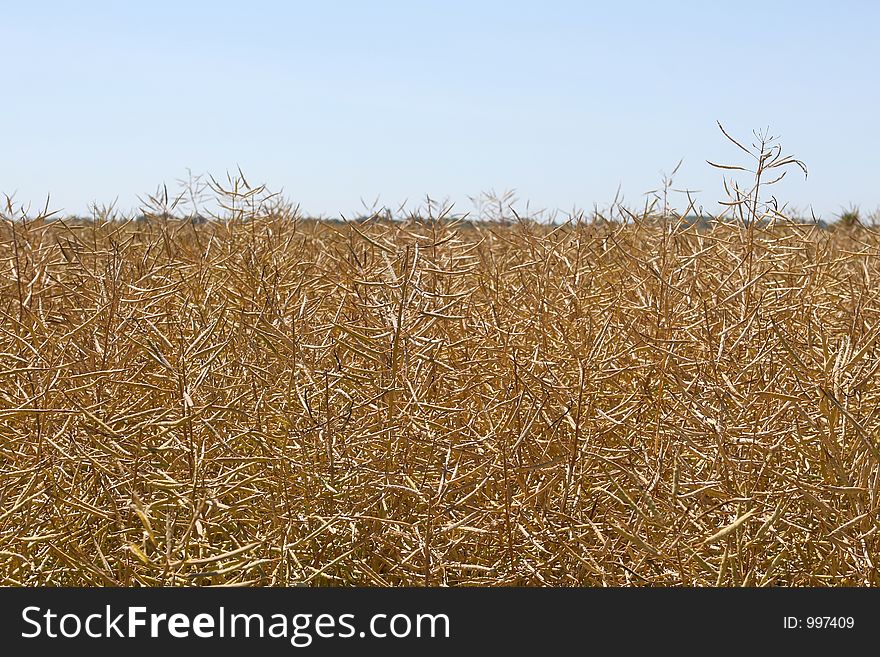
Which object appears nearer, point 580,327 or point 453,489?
point 453,489

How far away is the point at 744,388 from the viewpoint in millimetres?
1810

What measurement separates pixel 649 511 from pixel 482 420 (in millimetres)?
387

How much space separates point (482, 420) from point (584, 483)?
24cm

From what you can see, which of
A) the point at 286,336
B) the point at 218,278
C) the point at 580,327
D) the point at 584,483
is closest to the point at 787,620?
the point at 584,483

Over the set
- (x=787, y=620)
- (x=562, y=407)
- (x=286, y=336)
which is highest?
(x=286, y=336)

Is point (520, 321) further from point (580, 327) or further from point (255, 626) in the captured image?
point (255, 626)

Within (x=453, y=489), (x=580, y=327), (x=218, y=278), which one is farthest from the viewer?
(x=218, y=278)

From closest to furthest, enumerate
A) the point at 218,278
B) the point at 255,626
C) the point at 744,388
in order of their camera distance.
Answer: the point at 255,626
the point at 744,388
the point at 218,278

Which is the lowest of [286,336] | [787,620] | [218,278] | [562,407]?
[787,620]

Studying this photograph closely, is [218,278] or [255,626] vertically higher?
[218,278]

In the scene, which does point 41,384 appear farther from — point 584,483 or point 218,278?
point 584,483

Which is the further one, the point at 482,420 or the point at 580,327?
the point at 580,327

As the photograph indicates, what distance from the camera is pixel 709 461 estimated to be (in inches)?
65.1

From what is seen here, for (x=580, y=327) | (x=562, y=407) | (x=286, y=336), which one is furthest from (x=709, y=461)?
(x=286, y=336)
